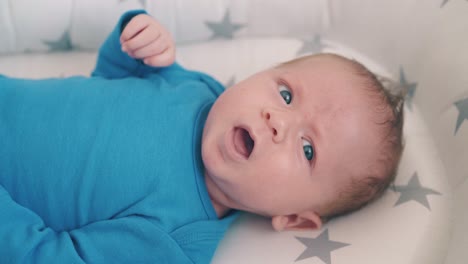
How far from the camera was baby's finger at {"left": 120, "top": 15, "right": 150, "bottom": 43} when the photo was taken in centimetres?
100

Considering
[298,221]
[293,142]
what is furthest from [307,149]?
[298,221]

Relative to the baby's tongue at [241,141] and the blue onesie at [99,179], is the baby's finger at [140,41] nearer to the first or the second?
the blue onesie at [99,179]

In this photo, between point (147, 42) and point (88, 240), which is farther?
point (147, 42)

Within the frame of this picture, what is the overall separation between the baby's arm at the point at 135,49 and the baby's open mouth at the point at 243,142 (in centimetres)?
26

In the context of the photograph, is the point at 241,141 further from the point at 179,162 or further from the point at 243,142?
the point at 179,162

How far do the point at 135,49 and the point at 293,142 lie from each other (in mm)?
381

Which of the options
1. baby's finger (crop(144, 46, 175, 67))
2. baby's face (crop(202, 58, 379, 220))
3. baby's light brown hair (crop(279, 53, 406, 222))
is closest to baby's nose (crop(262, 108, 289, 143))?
baby's face (crop(202, 58, 379, 220))

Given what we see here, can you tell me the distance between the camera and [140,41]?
3.24 feet

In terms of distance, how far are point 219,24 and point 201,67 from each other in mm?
121

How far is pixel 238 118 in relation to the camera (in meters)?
0.87

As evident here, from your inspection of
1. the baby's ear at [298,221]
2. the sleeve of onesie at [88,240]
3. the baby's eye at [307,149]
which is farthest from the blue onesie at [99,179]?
the baby's eye at [307,149]

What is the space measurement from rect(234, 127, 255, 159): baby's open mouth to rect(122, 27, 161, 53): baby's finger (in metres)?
0.28

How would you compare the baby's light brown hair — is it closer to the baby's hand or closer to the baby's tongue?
the baby's tongue

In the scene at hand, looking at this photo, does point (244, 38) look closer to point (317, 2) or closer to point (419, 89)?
point (317, 2)
